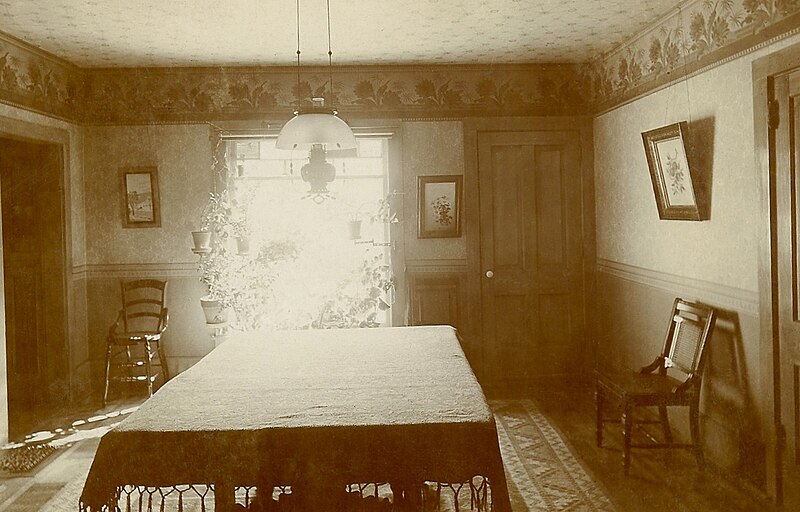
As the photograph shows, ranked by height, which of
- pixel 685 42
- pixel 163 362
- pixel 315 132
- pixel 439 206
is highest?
pixel 685 42

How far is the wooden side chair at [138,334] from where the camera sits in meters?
6.33

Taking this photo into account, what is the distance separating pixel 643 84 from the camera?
5520mm

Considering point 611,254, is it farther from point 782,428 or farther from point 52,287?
point 52,287

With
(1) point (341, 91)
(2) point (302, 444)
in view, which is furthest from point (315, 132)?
(1) point (341, 91)

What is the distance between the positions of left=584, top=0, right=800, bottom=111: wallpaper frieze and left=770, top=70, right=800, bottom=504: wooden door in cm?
37

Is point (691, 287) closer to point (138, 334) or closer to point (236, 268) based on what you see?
point (236, 268)

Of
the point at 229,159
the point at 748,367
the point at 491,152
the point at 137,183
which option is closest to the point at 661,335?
the point at 748,367

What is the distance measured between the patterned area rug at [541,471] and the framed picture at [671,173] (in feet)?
6.21

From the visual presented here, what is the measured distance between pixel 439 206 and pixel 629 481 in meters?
3.30

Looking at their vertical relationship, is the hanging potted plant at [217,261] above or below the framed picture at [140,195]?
below

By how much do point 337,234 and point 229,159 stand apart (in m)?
1.31

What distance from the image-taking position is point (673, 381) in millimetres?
4637

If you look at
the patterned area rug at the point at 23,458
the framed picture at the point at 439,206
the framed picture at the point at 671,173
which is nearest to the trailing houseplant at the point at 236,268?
the framed picture at the point at 439,206

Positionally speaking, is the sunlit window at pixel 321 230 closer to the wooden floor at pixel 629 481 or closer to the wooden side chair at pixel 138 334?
the wooden side chair at pixel 138 334
